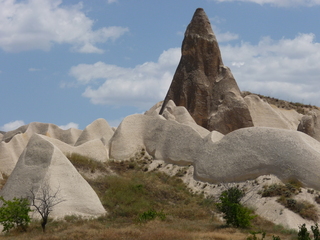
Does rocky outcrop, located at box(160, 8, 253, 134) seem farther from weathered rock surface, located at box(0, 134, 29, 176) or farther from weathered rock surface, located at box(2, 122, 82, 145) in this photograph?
weathered rock surface, located at box(2, 122, 82, 145)

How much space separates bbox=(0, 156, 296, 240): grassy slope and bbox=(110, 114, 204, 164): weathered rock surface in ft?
3.50

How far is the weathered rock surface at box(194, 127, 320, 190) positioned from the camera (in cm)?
2191

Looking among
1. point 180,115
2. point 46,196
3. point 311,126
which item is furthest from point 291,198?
point 180,115

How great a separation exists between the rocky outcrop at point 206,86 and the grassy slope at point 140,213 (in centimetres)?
616

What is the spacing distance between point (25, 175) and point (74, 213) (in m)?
2.72

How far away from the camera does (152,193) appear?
2300cm

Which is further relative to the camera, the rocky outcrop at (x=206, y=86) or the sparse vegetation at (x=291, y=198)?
the rocky outcrop at (x=206, y=86)

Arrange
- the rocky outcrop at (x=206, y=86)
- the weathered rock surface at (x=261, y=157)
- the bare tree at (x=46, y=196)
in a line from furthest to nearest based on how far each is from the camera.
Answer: the rocky outcrop at (x=206, y=86), the weathered rock surface at (x=261, y=157), the bare tree at (x=46, y=196)

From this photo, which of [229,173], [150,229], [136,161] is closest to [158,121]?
[136,161]

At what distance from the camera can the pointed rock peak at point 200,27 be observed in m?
33.1

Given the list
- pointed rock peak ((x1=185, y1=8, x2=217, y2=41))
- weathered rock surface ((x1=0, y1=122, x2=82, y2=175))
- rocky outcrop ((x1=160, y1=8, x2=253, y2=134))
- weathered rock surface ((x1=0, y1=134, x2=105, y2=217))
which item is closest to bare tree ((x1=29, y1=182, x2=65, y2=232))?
weathered rock surface ((x1=0, y1=134, x2=105, y2=217))

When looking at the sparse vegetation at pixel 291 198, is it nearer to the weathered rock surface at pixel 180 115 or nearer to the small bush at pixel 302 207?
the small bush at pixel 302 207

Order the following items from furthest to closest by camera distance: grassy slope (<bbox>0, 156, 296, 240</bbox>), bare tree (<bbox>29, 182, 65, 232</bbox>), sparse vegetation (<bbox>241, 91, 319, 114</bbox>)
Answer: sparse vegetation (<bbox>241, 91, 319, 114</bbox>) < bare tree (<bbox>29, 182, 65, 232</bbox>) < grassy slope (<bbox>0, 156, 296, 240</bbox>)

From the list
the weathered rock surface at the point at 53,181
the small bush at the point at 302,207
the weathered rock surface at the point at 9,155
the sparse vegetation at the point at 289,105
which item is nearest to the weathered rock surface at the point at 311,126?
the small bush at the point at 302,207
